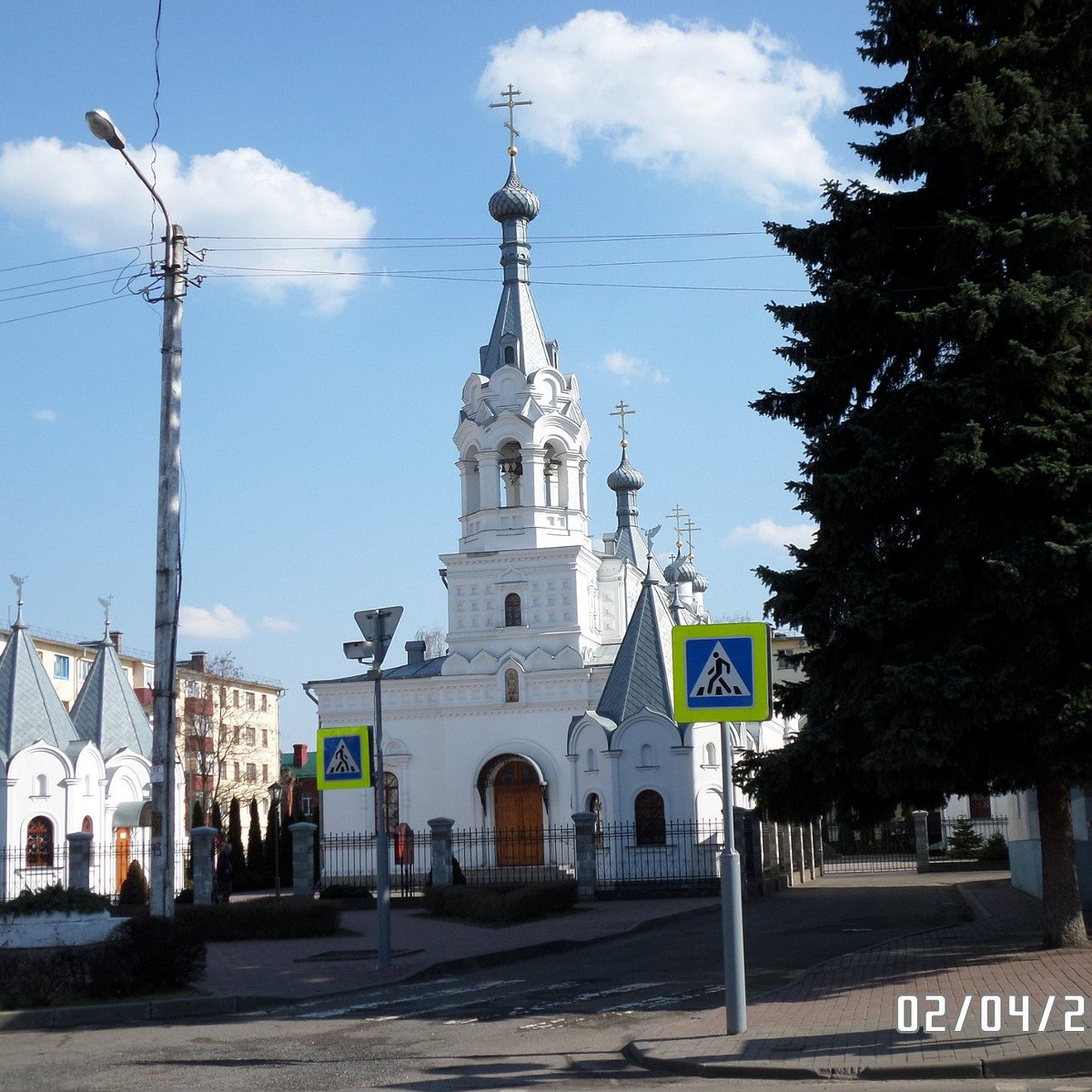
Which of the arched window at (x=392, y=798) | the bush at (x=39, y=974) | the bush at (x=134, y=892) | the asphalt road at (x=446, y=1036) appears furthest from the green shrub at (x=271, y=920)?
the arched window at (x=392, y=798)

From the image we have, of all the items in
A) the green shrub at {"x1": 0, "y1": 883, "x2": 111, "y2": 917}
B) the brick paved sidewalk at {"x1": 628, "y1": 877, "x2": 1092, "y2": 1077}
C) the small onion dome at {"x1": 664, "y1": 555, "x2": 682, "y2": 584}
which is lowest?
the brick paved sidewalk at {"x1": 628, "y1": 877, "x2": 1092, "y2": 1077}

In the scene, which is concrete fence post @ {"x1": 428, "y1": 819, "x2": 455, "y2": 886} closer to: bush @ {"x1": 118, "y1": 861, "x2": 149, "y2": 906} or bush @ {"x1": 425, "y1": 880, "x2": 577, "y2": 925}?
bush @ {"x1": 425, "y1": 880, "x2": 577, "y2": 925}

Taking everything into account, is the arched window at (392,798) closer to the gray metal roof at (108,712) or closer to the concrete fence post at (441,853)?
the gray metal roof at (108,712)

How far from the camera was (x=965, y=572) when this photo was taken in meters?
12.7

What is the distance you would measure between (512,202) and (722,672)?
119ft

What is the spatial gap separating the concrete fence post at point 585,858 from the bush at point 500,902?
125 inches

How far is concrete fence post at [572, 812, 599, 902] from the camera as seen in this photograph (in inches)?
1091

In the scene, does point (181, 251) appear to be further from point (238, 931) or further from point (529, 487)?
point (529, 487)

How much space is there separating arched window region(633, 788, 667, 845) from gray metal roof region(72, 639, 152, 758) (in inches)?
596

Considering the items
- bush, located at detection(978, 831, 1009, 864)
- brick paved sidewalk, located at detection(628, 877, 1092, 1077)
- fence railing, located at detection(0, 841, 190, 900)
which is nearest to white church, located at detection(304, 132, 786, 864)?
fence railing, located at detection(0, 841, 190, 900)

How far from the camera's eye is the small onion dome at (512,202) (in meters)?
44.2

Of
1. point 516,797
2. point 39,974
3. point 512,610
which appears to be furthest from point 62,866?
point 39,974

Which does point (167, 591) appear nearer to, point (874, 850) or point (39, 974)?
point (39, 974)

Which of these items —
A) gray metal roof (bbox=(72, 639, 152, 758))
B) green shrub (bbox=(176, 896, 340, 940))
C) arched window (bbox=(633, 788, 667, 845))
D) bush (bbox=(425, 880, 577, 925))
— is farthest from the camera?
gray metal roof (bbox=(72, 639, 152, 758))
